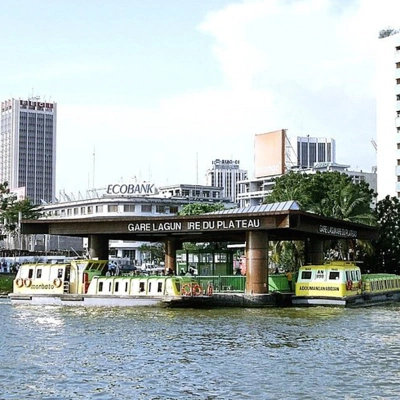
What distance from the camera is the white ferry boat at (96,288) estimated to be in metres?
48.3

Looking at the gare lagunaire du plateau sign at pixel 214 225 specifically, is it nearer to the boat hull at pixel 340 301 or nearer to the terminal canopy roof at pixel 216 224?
the terminal canopy roof at pixel 216 224

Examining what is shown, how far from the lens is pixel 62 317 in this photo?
42406mm

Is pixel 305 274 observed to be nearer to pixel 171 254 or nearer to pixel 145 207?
pixel 171 254

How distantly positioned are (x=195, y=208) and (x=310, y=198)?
149 ft

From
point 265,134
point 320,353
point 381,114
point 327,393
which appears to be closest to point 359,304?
point 320,353

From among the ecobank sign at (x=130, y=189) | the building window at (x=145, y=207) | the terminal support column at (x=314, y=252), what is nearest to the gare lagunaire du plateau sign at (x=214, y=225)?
the terminal support column at (x=314, y=252)

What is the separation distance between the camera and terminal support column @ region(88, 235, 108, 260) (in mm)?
56250

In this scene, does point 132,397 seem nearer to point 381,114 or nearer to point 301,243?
point 301,243

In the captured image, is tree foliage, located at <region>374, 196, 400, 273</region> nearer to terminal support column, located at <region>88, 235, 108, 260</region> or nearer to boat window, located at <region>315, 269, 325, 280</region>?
boat window, located at <region>315, 269, 325, 280</region>

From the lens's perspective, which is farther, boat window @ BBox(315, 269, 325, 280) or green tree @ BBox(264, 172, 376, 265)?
green tree @ BBox(264, 172, 376, 265)

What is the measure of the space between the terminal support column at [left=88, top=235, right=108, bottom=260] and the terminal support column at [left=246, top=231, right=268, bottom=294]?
11.7 metres

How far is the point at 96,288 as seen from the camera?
51.4 meters

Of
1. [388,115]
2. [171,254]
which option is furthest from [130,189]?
[171,254]

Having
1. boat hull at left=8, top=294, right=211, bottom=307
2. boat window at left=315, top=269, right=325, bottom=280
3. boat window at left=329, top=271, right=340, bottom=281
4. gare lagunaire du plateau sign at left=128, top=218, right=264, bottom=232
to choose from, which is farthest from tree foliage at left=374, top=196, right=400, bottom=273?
boat hull at left=8, top=294, right=211, bottom=307
